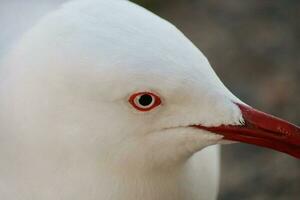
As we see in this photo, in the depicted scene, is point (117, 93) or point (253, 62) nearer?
point (117, 93)

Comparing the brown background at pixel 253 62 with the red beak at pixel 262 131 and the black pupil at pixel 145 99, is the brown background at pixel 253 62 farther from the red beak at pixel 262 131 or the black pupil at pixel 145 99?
the black pupil at pixel 145 99

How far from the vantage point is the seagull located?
2.06 metres

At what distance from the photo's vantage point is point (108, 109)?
209 centimetres

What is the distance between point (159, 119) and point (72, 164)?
0.26 m

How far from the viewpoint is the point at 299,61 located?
14.2ft

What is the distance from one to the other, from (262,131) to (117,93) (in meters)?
0.41

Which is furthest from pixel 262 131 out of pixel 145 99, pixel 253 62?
pixel 253 62

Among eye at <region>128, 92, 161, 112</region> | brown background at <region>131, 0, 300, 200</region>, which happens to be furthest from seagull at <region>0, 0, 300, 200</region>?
brown background at <region>131, 0, 300, 200</region>

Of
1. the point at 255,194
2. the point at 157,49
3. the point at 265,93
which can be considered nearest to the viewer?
the point at 157,49

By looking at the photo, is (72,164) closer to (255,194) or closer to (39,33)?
(39,33)

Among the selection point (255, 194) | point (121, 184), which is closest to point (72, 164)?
point (121, 184)

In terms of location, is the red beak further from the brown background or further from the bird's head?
the brown background

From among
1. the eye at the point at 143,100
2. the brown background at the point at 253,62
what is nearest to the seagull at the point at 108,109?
the eye at the point at 143,100

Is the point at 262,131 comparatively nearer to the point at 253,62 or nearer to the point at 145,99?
the point at 145,99
